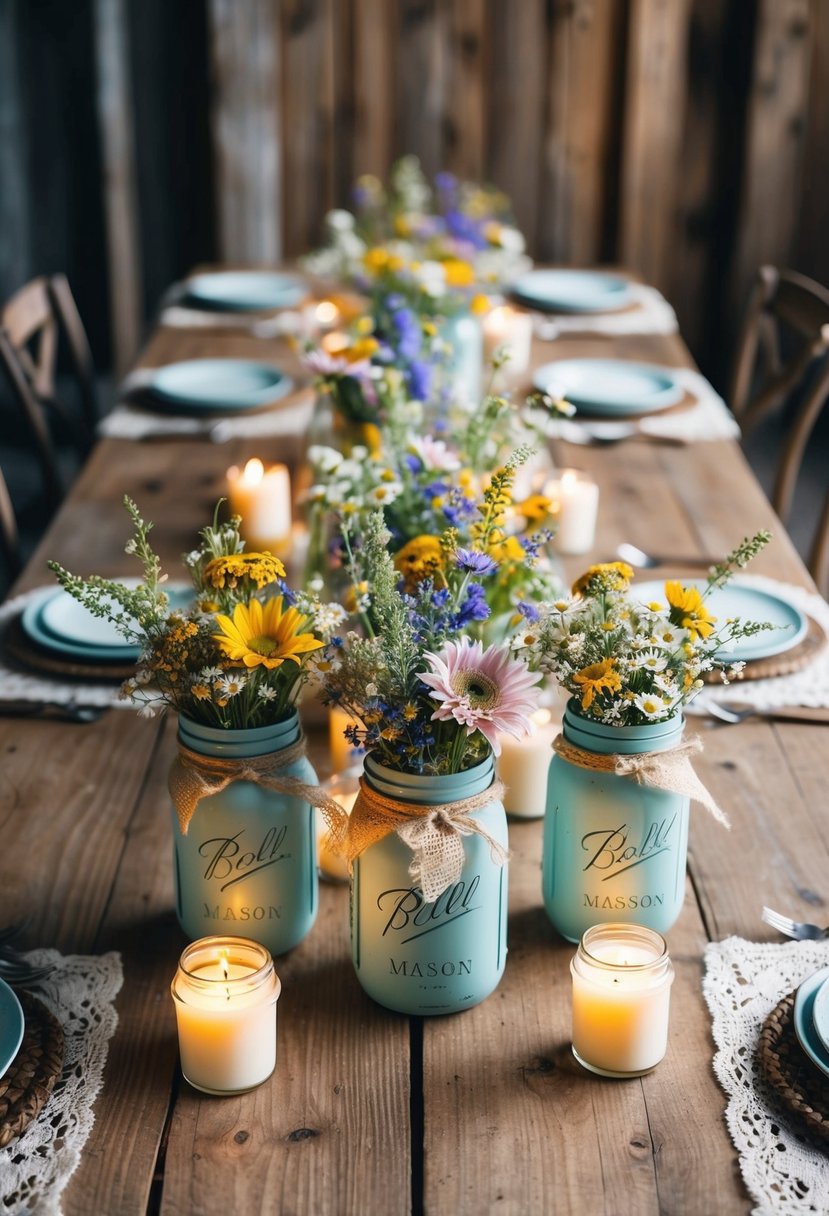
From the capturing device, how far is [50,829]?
1230 millimetres

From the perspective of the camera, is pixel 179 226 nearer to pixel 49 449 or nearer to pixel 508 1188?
pixel 49 449

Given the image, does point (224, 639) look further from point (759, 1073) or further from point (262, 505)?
point (262, 505)

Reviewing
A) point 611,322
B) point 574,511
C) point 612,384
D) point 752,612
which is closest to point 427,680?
point 752,612

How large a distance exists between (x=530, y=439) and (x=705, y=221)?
2562 millimetres

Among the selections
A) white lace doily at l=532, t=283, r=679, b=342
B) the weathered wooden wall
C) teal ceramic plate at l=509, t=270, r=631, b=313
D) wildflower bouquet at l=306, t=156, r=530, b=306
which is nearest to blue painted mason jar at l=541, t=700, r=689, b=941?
wildflower bouquet at l=306, t=156, r=530, b=306

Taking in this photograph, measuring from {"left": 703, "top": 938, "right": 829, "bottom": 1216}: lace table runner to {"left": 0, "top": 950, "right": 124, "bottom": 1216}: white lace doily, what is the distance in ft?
1.35

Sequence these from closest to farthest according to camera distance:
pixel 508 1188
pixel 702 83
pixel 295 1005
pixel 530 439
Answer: pixel 508 1188 → pixel 295 1005 → pixel 530 439 → pixel 702 83

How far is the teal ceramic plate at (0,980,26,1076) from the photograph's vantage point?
913 millimetres

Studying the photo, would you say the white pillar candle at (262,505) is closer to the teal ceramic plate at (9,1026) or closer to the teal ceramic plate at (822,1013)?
the teal ceramic plate at (9,1026)

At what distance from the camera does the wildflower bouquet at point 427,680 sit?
3.01 ft

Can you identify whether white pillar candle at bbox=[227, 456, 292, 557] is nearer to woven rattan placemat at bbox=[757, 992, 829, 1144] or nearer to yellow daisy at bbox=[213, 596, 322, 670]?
yellow daisy at bbox=[213, 596, 322, 670]

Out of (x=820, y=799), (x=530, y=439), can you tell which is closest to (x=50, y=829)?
(x=820, y=799)

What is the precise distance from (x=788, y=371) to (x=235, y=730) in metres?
1.76

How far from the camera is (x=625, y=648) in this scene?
0.99 m
